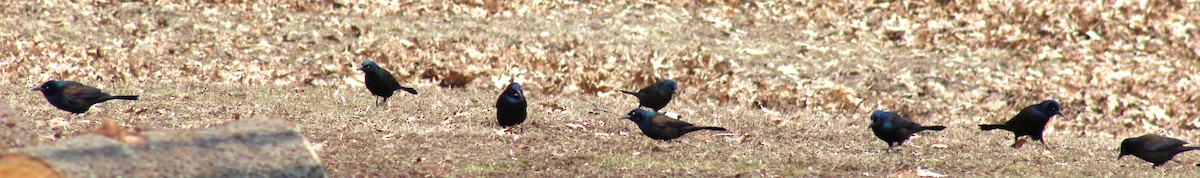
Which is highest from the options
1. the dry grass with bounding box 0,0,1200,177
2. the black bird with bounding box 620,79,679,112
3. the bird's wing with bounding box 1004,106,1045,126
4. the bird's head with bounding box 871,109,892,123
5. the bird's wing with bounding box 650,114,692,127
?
the bird's head with bounding box 871,109,892,123

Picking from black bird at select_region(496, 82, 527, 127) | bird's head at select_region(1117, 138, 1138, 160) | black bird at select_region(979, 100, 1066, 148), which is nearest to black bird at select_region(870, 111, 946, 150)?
black bird at select_region(979, 100, 1066, 148)

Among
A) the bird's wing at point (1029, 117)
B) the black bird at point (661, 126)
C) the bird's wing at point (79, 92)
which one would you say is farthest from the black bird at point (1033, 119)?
the bird's wing at point (79, 92)

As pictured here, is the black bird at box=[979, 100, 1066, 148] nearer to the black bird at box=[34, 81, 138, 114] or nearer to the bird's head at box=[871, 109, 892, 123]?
the bird's head at box=[871, 109, 892, 123]

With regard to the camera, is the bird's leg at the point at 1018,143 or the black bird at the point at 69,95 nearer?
the black bird at the point at 69,95

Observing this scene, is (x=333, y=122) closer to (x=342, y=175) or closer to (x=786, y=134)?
(x=342, y=175)

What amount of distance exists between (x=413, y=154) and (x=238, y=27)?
7.90 m

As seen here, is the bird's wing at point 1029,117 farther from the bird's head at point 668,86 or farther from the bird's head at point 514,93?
the bird's head at point 514,93

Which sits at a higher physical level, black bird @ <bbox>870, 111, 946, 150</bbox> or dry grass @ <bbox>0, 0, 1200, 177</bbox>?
black bird @ <bbox>870, 111, 946, 150</bbox>

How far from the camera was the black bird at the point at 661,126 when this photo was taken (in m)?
7.88

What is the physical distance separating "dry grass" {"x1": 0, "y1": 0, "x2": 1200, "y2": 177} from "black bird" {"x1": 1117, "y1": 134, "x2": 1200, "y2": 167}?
0.46 feet

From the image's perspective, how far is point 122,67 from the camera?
12.3 meters

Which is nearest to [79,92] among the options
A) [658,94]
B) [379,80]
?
[379,80]

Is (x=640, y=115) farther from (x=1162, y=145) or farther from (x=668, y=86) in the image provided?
(x=1162, y=145)

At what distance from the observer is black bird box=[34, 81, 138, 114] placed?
7969 millimetres
